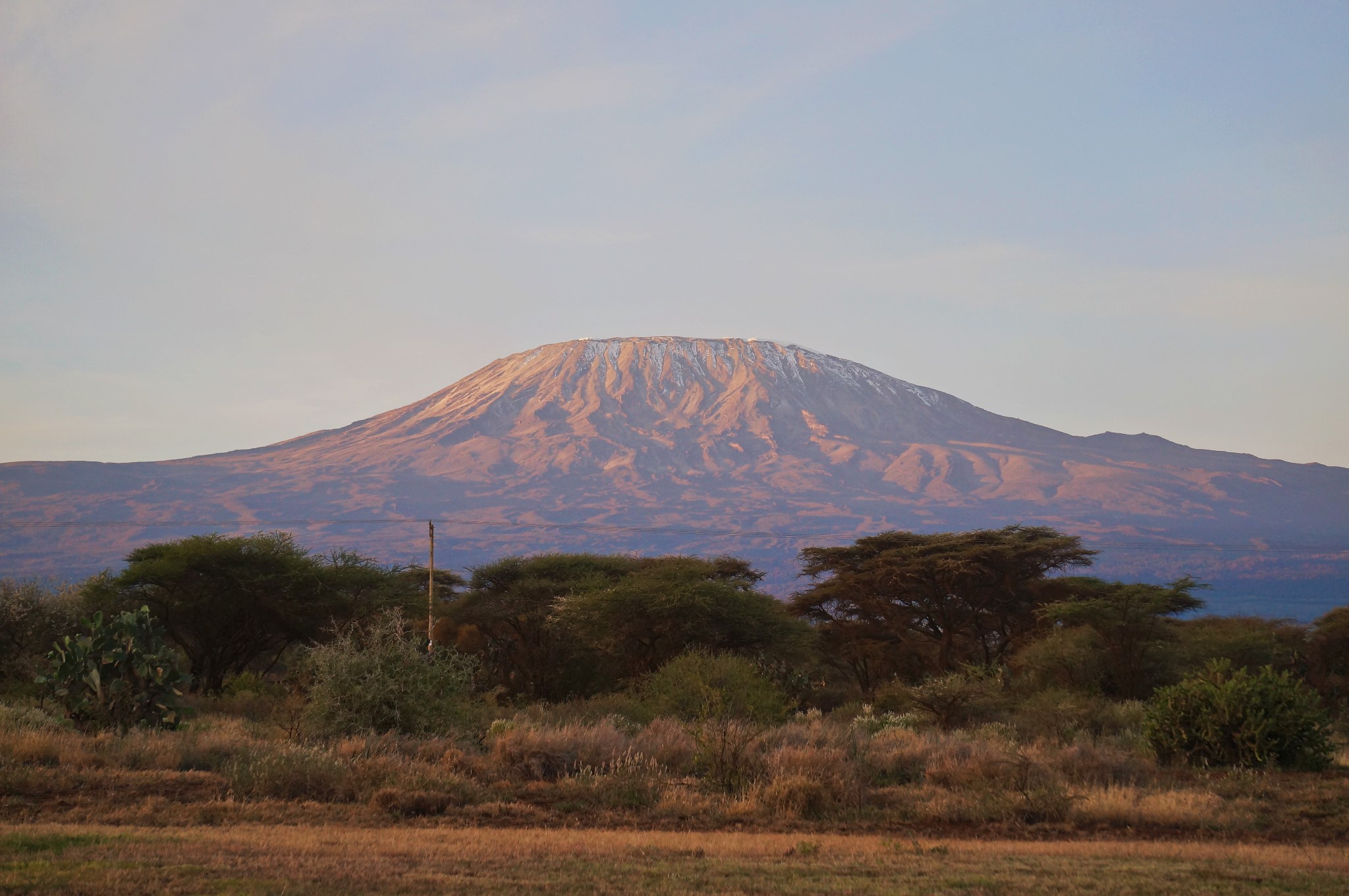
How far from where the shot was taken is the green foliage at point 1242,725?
1593cm

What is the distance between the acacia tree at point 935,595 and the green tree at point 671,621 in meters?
6.68

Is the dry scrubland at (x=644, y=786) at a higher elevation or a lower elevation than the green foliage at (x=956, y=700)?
higher

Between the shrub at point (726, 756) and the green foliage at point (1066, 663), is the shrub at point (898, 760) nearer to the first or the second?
the shrub at point (726, 756)

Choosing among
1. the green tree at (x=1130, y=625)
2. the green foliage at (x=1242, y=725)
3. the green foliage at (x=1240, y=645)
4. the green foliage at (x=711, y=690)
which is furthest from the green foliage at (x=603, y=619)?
the green foliage at (x=1242, y=725)

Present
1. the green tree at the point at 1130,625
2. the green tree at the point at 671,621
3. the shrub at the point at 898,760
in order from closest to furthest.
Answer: the shrub at the point at 898,760
the green tree at the point at 1130,625
the green tree at the point at 671,621

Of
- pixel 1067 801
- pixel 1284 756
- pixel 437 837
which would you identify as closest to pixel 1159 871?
pixel 1067 801

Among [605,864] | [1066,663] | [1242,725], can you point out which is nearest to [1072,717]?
[1066,663]

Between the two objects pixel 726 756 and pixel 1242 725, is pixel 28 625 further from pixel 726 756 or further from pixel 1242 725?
pixel 1242 725

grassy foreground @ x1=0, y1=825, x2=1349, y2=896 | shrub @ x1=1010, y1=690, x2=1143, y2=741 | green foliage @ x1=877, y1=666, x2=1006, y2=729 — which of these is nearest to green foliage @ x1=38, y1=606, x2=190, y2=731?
grassy foreground @ x1=0, y1=825, x2=1349, y2=896

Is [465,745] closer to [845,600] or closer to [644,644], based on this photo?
[644,644]

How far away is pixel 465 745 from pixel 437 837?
Result: 207 inches

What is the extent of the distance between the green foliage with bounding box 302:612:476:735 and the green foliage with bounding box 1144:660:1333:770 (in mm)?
10934

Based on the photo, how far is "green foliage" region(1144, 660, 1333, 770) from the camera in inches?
627

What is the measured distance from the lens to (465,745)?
15758 mm
